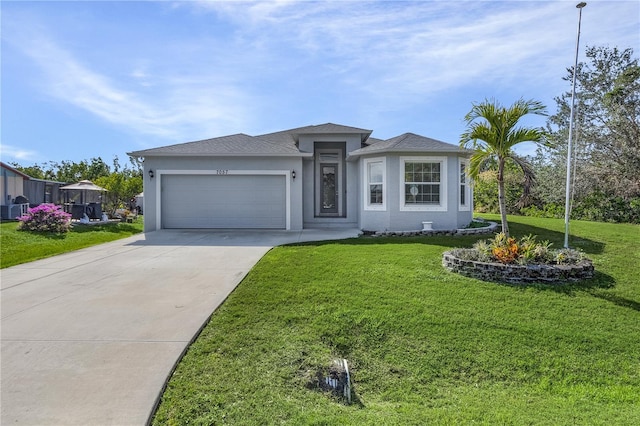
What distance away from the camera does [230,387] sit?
137 inches

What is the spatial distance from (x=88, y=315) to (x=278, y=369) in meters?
3.03

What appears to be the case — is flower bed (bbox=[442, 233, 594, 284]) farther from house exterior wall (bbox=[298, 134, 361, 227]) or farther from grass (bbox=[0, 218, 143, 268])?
grass (bbox=[0, 218, 143, 268])

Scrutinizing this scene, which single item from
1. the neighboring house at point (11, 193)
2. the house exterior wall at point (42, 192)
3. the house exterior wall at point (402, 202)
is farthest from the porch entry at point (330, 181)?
the house exterior wall at point (42, 192)

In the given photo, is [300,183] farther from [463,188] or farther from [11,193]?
[11,193]

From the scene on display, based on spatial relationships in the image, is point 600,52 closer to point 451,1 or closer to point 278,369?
point 451,1

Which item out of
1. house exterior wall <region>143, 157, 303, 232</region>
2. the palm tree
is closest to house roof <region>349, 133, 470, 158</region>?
house exterior wall <region>143, 157, 303, 232</region>

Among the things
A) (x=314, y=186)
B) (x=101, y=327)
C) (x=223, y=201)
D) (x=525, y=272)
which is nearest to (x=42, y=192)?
(x=223, y=201)

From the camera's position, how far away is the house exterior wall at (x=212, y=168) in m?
13.9

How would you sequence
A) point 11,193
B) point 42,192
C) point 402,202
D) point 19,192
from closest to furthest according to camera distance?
1. point 402,202
2. point 11,193
3. point 19,192
4. point 42,192

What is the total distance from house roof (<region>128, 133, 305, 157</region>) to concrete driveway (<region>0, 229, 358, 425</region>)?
17.5 ft

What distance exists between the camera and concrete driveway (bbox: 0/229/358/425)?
3.18 m

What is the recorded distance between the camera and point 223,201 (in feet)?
46.3

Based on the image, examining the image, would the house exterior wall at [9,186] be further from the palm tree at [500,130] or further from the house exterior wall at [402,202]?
the palm tree at [500,130]

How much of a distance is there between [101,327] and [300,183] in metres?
9.83
